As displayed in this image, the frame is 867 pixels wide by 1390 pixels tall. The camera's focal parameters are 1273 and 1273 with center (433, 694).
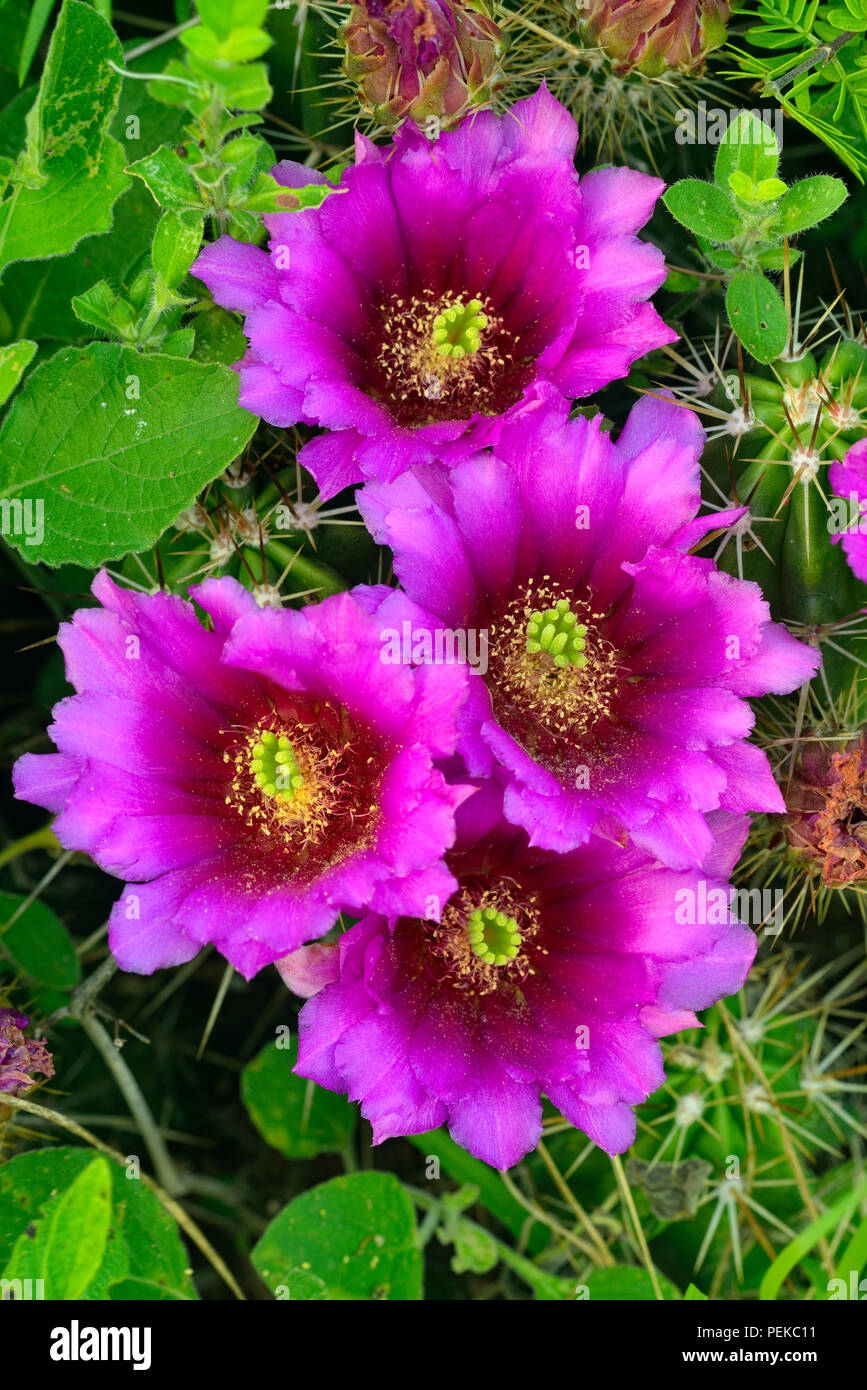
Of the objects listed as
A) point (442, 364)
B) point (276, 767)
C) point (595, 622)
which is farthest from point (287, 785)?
point (442, 364)

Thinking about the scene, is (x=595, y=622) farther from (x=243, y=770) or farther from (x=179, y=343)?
(x=179, y=343)

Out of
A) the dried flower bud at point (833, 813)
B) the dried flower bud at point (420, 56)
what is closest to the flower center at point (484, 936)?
the dried flower bud at point (833, 813)

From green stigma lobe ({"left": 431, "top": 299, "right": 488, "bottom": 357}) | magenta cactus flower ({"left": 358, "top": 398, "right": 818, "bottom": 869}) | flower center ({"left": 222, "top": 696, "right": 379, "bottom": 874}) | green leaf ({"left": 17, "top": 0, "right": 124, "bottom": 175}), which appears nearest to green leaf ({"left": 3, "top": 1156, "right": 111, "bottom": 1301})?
flower center ({"left": 222, "top": 696, "right": 379, "bottom": 874})

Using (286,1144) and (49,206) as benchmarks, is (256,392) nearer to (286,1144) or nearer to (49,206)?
(49,206)

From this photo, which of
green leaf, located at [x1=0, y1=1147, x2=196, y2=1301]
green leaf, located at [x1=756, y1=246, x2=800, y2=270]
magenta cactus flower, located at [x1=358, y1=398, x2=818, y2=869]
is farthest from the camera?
green leaf, located at [x1=0, y1=1147, x2=196, y2=1301]

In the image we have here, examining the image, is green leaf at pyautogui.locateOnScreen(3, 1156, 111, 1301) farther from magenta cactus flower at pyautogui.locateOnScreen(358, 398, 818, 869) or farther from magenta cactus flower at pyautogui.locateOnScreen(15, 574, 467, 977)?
magenta cactus flower at pyautogui.locateOnScreen(358, 398, 818, 869)

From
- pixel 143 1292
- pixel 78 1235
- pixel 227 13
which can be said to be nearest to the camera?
pixel 227 13
